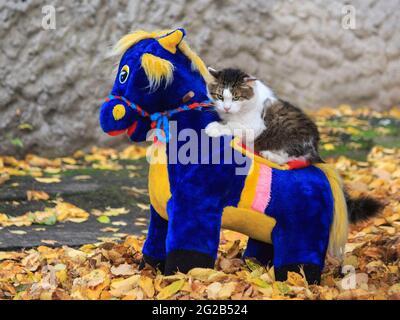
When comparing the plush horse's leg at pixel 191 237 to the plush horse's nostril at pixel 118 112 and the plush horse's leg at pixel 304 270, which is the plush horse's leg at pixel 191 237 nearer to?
the plush horse's leg at pixel 304 270

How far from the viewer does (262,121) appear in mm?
3572

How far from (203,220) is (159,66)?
73 cm

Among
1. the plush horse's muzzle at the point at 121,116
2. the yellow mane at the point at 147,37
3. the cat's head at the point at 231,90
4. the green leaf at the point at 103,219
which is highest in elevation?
the yellow mane at the point at 147,37

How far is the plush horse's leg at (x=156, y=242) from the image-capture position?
3.60 m

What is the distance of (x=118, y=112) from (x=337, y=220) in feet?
3.80

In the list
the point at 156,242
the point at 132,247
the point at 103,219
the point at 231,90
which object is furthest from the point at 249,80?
the point at 103,219

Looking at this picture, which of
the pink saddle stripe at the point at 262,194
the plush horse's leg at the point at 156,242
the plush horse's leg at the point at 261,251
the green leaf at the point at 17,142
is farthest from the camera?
the green leaf at the point at 17,142

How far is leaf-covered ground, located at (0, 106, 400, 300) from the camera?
331cm

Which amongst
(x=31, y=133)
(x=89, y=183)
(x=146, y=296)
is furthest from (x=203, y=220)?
(x=31, y=133)

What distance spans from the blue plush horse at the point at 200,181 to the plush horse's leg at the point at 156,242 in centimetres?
13

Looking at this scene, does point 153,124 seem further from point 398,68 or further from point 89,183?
point 398,68

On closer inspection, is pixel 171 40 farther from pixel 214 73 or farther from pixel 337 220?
pixel 337 220

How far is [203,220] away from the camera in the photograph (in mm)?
3246

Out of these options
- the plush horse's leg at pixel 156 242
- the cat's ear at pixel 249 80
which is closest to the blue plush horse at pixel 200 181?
the plush horse's leg at pixel 156 242
